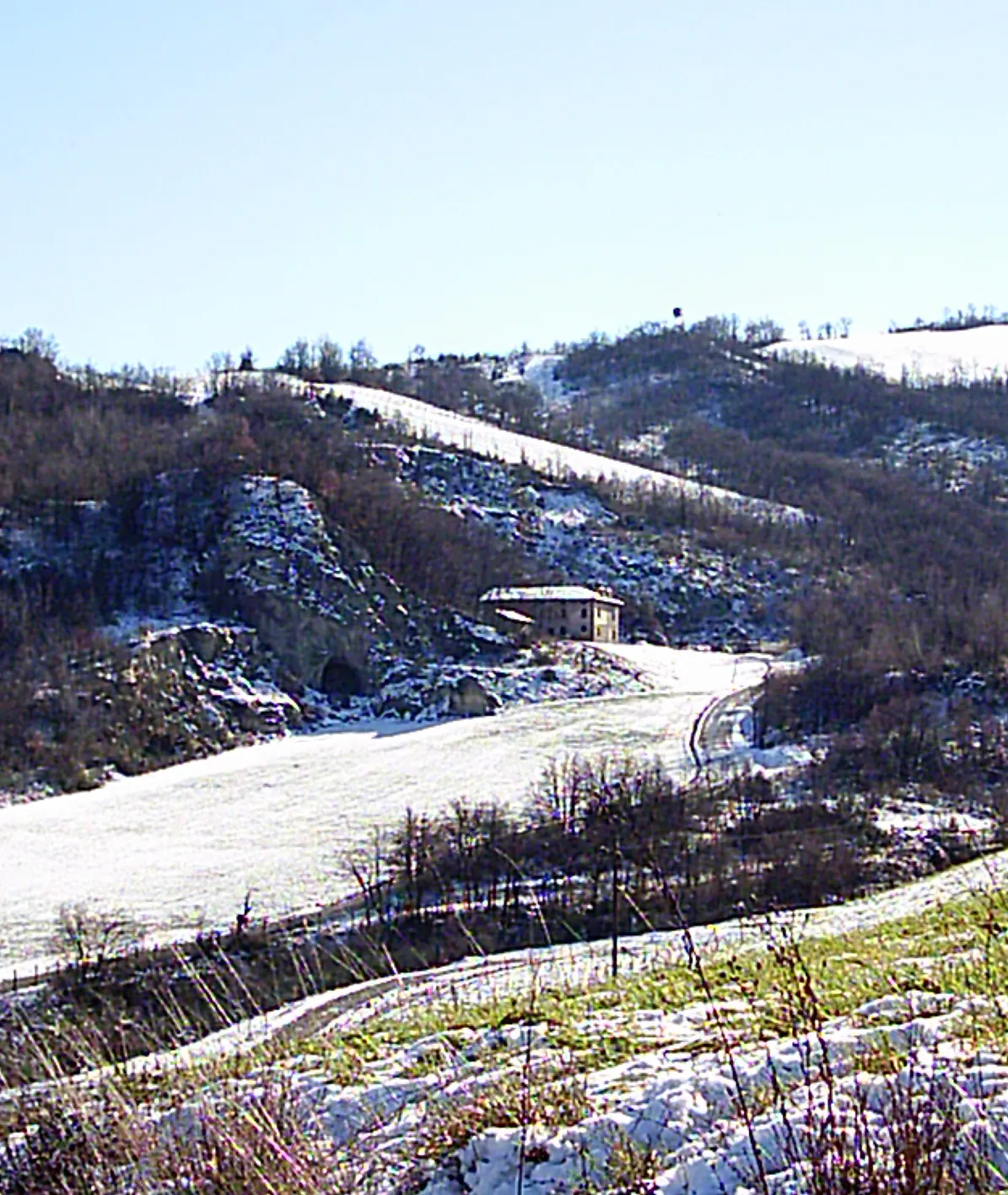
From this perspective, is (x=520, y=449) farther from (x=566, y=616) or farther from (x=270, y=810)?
(x=270, y=810)

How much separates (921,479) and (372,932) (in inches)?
4678

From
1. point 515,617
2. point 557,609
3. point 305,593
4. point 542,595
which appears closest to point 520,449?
point 542,595

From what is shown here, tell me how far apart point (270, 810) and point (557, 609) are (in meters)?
34.6

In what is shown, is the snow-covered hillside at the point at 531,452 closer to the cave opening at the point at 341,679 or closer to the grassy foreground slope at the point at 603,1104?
the cave opening at the point at 341,679

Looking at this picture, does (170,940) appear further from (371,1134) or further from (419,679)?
(419,679)

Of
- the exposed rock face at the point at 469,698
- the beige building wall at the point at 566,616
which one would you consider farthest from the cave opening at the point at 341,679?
the beige building wall at the point at 566,616

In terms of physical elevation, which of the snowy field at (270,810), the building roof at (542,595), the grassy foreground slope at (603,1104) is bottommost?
the snowy field at (270,810)

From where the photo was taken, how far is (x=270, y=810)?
4716 cm

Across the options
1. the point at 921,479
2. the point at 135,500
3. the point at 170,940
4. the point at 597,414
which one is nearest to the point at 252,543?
→ the point at 135,500

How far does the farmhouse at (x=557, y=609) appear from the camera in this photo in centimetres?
7881

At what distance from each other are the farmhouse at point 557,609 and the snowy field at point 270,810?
1008cm

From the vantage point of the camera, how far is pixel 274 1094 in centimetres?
628

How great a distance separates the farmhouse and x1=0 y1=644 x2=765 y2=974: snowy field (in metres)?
10.1

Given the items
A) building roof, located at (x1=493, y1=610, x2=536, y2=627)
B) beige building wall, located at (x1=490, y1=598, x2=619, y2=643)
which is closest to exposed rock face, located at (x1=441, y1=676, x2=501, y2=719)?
building roof, located at (x1=493, y1=610, x2=536, y2=627)
